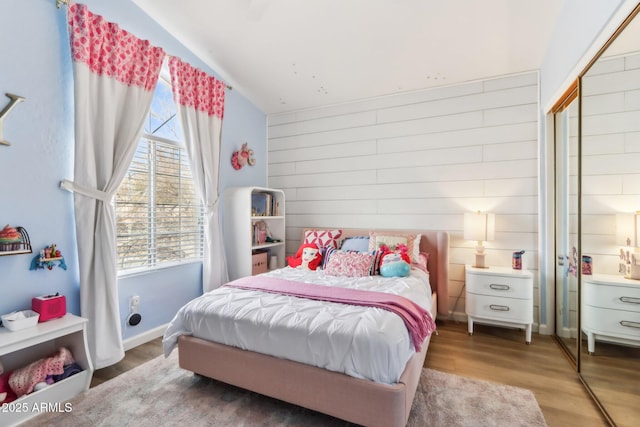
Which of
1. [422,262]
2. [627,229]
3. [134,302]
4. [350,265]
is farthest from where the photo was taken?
[422,262]

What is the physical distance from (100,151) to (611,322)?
3.47m

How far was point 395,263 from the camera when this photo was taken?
2.58 m

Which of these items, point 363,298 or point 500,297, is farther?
point 500,297

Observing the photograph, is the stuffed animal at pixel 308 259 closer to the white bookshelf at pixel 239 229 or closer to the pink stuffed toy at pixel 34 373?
the white bookshelf at pixel 239 229

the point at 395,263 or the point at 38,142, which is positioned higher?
the point at 38,142

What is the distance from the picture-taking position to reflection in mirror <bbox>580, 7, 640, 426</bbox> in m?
1.43

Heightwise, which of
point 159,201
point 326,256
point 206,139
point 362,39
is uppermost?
point 362,39

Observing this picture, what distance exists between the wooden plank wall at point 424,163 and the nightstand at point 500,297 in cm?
33

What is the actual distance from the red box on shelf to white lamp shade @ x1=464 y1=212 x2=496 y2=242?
128 inches

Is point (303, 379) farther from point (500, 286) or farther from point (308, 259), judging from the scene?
point (500, 286)

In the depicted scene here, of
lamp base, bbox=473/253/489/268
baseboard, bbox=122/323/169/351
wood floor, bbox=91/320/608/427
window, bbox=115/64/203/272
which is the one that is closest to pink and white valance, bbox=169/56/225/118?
window, bbox=115/64/203/272

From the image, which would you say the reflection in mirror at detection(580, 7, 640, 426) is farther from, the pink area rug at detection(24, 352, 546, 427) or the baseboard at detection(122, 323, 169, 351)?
the baseboard at detection(122, 323, 169, 351)

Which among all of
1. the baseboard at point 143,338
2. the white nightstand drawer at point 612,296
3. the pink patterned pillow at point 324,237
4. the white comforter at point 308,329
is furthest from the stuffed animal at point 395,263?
the baseboard at point 143,338

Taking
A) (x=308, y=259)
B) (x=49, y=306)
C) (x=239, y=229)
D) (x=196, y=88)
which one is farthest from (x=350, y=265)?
(x=196, y=88)
